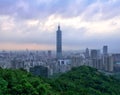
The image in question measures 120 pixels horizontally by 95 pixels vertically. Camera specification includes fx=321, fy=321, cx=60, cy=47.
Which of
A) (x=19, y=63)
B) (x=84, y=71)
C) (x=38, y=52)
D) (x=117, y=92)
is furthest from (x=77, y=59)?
(x=38, y=52)

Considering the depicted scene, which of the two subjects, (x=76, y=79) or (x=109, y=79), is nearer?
(x=76, y=79)

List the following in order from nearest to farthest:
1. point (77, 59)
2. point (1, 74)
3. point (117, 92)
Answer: point (1, 74)
point (117, 92)
point (77, 59)

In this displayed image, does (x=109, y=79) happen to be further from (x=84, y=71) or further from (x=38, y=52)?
(x=38, y=52)

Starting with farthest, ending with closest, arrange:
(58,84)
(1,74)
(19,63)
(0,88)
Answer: (19,63)
(58,84)
(1,74)
(0,88)

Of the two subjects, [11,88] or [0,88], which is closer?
[0,88]

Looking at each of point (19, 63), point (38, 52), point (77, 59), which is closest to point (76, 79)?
point (19, 63)

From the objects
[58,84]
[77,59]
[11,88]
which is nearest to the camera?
[11,88]

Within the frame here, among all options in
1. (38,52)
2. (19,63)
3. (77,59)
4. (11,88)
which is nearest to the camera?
(11,88)

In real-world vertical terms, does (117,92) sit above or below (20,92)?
below

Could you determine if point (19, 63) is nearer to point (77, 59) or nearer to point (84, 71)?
point (77, 59)
